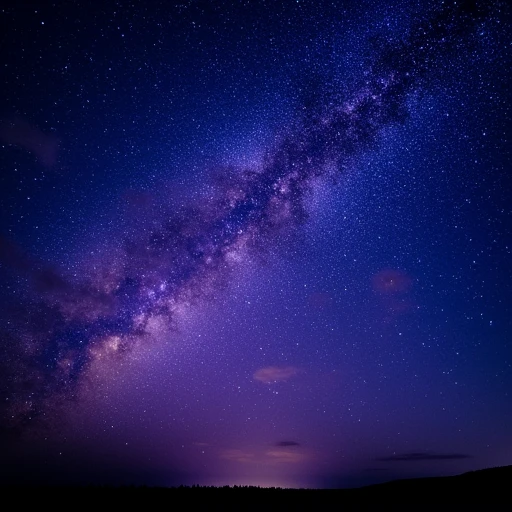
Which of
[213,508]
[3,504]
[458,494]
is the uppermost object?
[3,504]

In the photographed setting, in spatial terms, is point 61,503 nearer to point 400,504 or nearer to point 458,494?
point 400,504

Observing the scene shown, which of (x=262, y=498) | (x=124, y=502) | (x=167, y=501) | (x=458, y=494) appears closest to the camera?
(x=124, y=502)

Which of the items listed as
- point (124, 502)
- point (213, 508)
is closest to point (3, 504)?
point (124, 502)

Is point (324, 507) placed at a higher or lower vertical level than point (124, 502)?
lower

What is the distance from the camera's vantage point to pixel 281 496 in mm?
20781

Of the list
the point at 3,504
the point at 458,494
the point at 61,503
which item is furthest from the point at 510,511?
the point at 3,504

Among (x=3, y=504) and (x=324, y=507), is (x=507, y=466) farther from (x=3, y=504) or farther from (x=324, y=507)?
(x=3, y=504)

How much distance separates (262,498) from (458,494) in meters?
12.3

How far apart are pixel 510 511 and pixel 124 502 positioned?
620 inches

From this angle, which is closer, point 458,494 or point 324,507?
point 324,507

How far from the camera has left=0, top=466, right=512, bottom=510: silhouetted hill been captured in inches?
603

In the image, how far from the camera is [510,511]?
54.0 feet

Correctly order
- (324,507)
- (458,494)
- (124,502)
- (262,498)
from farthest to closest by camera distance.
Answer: (458,494), (262,498), (324,507), (124,502)

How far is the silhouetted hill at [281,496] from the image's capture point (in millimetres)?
15305
